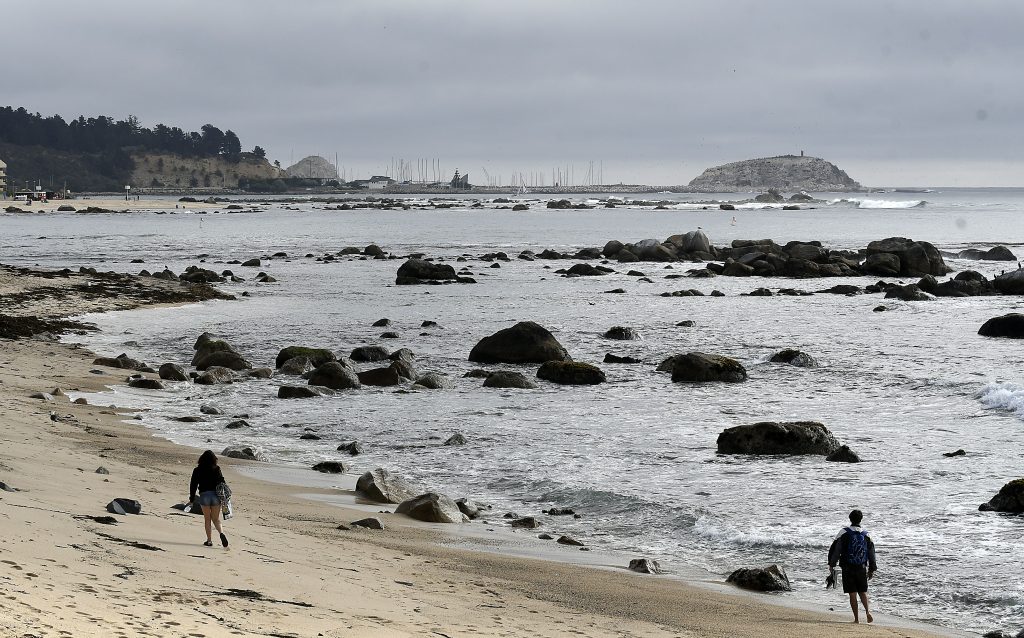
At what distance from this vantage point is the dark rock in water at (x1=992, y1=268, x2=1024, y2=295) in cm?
5094

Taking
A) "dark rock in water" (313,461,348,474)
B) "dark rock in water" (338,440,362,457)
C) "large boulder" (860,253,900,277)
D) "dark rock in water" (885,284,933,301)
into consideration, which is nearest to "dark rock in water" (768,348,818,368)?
"dark rock in water" (338,440,362,457)

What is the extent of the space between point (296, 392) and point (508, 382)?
492 centimetres

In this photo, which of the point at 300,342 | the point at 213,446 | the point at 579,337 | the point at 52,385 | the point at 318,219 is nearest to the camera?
the point at 213,446

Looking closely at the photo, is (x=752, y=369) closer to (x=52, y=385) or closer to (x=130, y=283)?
(x=52, y=385)

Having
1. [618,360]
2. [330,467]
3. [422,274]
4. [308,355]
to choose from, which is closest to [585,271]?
[422,274]

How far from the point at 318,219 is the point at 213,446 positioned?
452 ft

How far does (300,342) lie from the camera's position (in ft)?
110

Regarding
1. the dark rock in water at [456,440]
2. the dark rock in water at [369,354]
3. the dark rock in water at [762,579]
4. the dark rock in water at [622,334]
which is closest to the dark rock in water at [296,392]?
the dark rock in water at [369,354]

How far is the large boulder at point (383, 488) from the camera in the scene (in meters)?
15.5

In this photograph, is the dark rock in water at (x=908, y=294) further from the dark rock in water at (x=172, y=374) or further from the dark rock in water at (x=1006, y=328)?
the dark rock in water at (x=172, y=374)

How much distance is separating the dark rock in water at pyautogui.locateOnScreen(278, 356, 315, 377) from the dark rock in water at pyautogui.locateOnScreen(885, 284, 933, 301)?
29544 millimetres

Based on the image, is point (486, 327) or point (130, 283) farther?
point (130, 283)

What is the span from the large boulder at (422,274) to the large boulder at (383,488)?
134ft

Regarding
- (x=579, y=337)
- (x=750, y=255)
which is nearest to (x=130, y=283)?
(x=579, y=337)
